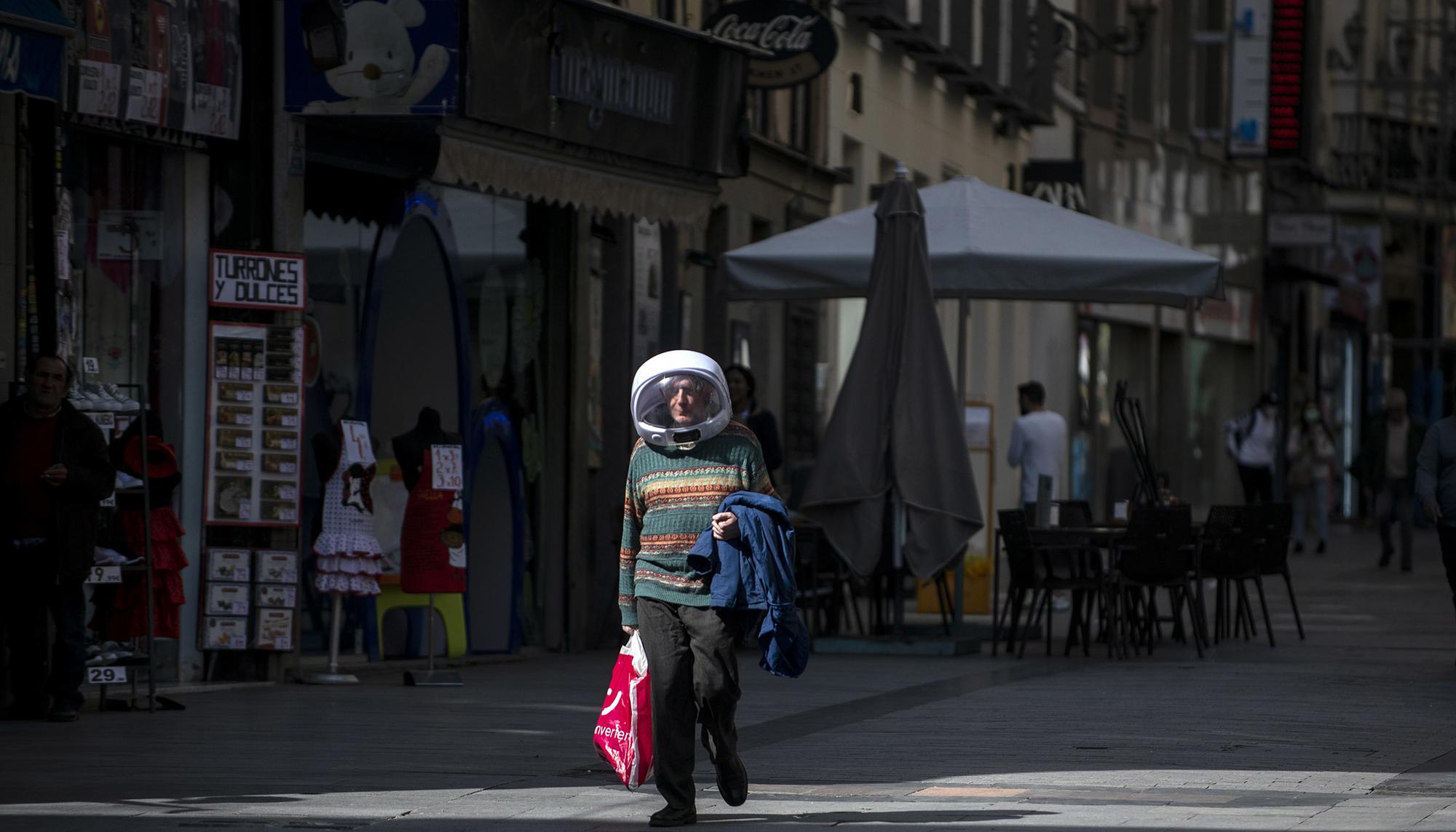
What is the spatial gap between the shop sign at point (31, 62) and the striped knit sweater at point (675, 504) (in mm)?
3544

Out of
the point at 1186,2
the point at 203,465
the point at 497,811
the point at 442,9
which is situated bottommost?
the point at 497,811

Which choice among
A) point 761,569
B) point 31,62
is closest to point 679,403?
point 761,569

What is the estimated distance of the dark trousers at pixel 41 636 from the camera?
1223 cm

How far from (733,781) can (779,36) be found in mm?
10900

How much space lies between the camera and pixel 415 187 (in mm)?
16078

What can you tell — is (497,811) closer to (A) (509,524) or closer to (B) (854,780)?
(B) (854,780)

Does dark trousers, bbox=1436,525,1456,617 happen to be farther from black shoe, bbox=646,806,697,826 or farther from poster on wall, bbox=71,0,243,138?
black shoe, bbox=646,806,697,826

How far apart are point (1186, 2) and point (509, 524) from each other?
27782mm

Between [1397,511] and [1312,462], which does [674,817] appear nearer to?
[1397,511]

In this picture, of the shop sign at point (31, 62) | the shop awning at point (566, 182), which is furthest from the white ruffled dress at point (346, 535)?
the shop sign at point (31, 62)

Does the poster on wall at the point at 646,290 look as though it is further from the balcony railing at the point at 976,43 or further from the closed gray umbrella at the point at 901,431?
the balcony railing at the point at 976,43

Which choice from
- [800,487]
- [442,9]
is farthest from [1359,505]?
[442,9]

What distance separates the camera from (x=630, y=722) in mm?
9125

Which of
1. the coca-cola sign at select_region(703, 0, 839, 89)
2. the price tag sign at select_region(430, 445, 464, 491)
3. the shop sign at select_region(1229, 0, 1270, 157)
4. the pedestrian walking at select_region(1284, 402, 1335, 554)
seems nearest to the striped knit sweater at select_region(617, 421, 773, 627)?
the price tag sign at select_region(430, 445, 464, 491)
